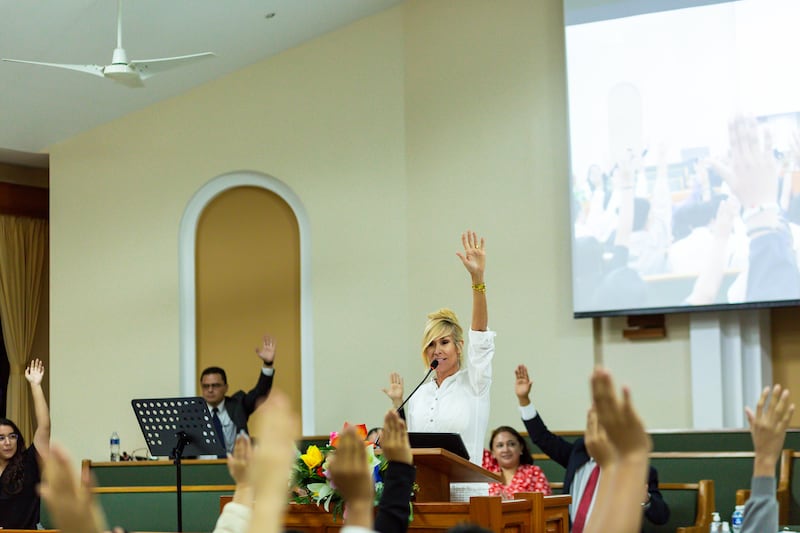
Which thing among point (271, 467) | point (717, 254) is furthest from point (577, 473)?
point (271, 467)

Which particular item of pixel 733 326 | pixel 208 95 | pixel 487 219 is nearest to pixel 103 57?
pixel 208 95

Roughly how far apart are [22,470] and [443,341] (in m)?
2.81

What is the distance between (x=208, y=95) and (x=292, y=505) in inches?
218

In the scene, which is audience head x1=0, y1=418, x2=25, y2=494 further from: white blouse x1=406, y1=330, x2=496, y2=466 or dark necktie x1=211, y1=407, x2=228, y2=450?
white blouse x1=406, y1=330, x2=496, y2=466

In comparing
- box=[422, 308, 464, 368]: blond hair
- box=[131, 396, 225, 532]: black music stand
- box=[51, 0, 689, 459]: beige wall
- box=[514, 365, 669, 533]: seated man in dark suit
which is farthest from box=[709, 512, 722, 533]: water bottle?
box=[131, 396, 225, 532]: black music stand

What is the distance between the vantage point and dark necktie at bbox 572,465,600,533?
4.90 metres

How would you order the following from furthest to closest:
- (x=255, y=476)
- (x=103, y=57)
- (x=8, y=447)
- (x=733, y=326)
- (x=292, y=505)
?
(x=103, y=57) < (x=733, y=326) < (x=8, y=447) < (x=292, y=505) < (x=255, y=476)

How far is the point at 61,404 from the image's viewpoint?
348 inches

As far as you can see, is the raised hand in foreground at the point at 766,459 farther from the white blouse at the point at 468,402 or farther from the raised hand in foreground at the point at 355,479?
the white blouse at the point at 468,402

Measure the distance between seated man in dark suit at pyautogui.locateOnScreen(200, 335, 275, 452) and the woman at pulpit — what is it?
3.61 metres

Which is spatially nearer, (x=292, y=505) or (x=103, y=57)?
(x=292, y=505)

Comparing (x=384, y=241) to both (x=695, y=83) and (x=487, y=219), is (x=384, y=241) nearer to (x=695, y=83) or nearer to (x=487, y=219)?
(x=487, y=219)

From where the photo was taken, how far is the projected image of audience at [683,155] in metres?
6.84

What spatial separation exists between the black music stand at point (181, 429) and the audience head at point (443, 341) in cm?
169
